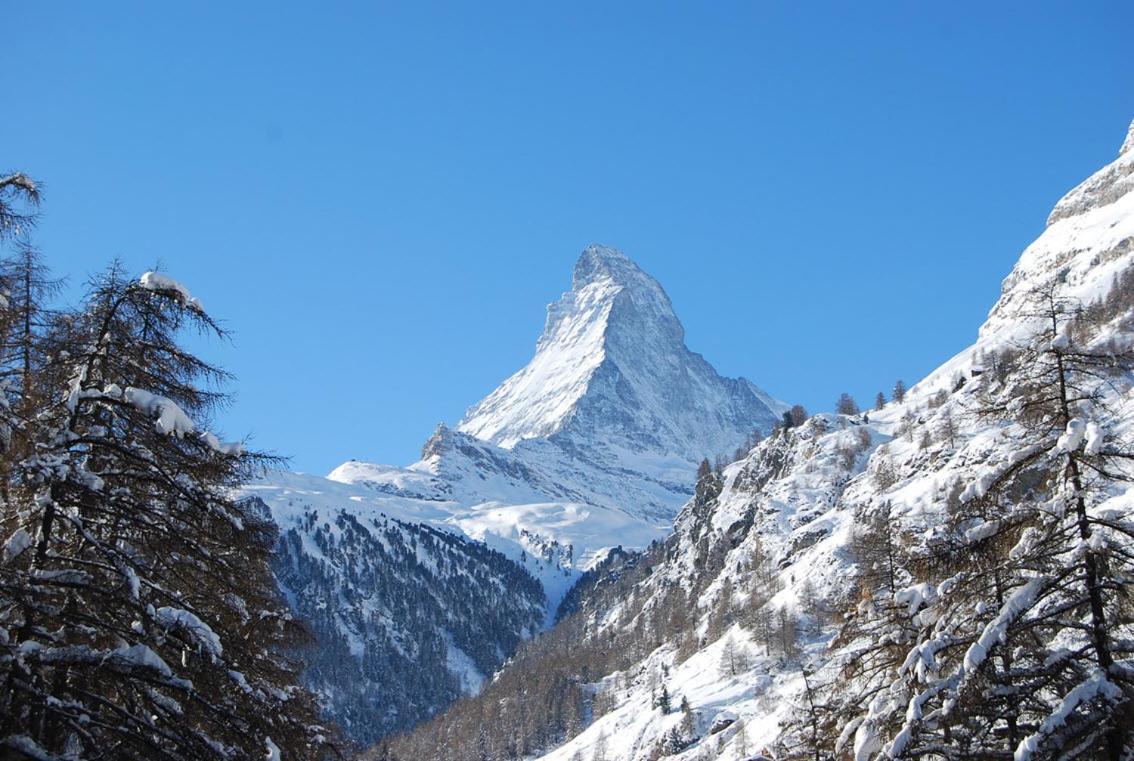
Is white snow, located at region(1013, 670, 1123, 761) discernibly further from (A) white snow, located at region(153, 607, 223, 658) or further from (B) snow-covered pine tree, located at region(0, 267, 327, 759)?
(A) white snow, located at region(153, 607, 223, 658)

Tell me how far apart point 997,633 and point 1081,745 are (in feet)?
5.45

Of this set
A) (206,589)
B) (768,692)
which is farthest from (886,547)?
(768,692)

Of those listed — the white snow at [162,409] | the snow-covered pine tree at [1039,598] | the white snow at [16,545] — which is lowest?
the snow-covered pine tree at [1039,598]

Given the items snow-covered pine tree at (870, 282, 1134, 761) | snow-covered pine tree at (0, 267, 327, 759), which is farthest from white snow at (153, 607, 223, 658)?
snow-covered pine tree at (870, 282, 1134, 761)

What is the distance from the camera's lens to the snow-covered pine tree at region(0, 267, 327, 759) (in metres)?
9.53

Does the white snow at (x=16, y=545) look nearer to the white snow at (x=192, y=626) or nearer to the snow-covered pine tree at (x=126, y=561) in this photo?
the snow-covered pine tree at (x=126, y=561)

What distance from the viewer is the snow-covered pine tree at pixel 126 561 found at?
9531mm

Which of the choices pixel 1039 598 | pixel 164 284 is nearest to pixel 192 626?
pixel 164 284

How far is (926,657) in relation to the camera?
1335 cm

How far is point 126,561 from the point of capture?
11.1m

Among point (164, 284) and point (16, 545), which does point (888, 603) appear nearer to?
point (164, 284)

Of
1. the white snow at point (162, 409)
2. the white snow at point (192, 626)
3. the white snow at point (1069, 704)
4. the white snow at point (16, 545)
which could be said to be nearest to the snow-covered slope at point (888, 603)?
the white snow at point (1069, 704)

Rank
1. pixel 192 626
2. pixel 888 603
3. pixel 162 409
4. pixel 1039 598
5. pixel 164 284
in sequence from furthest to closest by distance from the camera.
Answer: pixel 888 603 → pixel 1039 598 → pixel 164 284 → pixel 162 409 → pixel 192 626

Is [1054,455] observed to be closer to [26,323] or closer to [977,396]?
[977,396]
